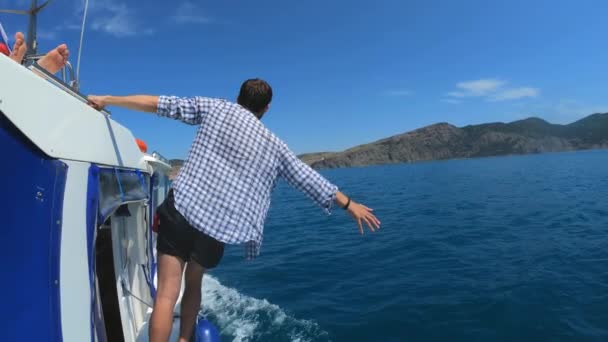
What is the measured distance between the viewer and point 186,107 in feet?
8.06

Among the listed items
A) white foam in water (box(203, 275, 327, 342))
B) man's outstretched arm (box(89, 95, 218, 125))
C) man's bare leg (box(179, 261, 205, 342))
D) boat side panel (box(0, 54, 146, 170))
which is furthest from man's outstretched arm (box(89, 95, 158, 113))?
white foam in water (box(203, 275, 327, 342))

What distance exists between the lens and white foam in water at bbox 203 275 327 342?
621cm

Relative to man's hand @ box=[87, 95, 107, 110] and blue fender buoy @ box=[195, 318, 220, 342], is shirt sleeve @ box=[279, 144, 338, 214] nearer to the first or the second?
man's hand @ box=[87, 95, 107, 110]

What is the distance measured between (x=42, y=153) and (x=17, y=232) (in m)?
0.39

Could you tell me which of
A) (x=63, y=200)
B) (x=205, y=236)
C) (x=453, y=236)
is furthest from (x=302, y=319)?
(x=453, y=236)

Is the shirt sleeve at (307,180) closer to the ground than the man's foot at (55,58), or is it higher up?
closer to the ground

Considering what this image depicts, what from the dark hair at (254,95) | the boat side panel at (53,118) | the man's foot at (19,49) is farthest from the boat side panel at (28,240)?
the man's foot at (19,49)

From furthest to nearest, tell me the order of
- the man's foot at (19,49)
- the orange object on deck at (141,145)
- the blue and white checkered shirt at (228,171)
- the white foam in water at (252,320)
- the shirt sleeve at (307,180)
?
1. the white foam in water at (252,320)
2. the orange object on deck at (141,145)
3. the man's foot at (19,49)
4. the shirt sleeve at (307,180)
5. the blue and white checkered shirt at (228,171)

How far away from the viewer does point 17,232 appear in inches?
64.5

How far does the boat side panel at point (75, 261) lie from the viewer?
1.94 metres

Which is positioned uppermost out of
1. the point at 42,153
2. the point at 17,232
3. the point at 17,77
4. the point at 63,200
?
the point at 17,77

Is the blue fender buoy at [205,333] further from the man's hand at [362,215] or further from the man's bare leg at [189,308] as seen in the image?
the man's hand at [362,215]

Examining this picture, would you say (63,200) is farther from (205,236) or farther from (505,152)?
(505,152)

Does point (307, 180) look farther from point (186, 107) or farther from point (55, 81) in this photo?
point (55, 81)
